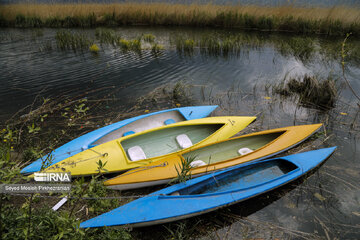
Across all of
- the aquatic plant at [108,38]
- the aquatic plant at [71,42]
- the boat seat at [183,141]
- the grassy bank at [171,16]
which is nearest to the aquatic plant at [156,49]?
the aquatic plant at [108,38]

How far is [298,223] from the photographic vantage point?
3570 mm

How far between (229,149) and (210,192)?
1307 mm

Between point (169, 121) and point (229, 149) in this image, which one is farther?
point (169, 121)

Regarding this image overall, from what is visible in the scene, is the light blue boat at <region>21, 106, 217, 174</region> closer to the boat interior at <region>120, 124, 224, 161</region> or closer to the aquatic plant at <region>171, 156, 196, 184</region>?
the boat interior at <region>120, 124, 224, 161</region>

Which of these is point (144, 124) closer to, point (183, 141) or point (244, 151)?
point (183, 141)

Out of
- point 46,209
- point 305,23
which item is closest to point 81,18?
point 305,23

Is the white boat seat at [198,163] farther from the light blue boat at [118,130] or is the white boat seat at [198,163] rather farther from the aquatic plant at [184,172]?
the light blue boat at [118,130]

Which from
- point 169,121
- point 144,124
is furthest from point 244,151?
point 144,124

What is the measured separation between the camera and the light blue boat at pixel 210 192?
10.3 feet

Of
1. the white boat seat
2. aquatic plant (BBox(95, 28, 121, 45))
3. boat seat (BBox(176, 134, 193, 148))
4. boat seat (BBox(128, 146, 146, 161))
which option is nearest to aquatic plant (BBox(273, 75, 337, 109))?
boat seat (BBox(176, 134, 193, 148))

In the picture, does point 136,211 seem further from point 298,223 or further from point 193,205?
point 298,223

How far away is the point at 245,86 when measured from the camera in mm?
7965

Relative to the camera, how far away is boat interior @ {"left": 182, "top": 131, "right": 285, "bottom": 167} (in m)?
4.64

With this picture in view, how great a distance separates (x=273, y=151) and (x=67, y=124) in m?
4.67
